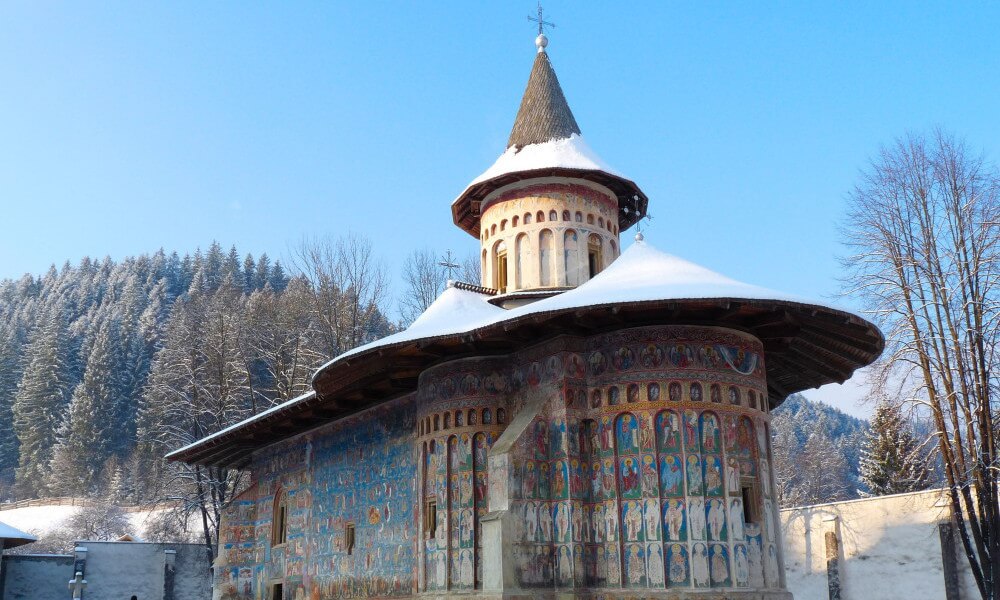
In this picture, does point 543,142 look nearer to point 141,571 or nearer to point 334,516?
point 334,516

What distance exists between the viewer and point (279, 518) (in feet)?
69.3

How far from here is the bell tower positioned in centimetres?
1684

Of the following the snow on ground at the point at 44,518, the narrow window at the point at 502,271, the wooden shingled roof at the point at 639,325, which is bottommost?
the snow on ground at the point at 44,518

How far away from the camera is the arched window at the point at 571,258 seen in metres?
16.8

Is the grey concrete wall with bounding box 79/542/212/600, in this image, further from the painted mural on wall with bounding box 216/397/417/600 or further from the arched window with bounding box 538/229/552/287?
the arched window with bounding box 538/229/552/287

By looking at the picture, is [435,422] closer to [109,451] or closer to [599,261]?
[599,261]

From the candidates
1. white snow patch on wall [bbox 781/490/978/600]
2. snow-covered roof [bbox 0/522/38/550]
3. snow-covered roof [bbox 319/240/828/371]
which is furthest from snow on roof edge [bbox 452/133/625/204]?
snow-covered roof [bbox 0/522/38/550]

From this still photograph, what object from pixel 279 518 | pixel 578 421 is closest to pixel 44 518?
pixel 279 518

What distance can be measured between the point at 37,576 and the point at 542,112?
2373 centimetres

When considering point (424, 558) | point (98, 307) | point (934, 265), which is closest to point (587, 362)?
→ point (424, 558)

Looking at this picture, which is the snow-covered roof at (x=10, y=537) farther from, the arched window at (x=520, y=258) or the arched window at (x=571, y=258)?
the arched window at (x=571, y=258)

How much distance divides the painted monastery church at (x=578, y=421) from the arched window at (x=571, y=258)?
0.09ft

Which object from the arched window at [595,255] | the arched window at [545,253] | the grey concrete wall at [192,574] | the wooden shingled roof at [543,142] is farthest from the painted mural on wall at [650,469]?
the grey concrete wall at [192,574]

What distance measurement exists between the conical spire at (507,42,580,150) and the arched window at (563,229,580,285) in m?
2.39
